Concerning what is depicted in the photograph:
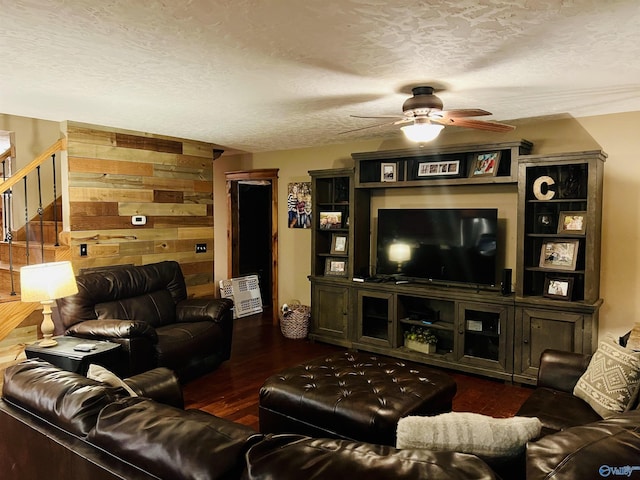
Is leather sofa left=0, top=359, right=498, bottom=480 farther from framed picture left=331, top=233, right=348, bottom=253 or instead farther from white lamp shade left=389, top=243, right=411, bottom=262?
framed picture left=331, top=233, right=348, bottom=253

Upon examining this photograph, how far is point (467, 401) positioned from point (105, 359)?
2.82 m

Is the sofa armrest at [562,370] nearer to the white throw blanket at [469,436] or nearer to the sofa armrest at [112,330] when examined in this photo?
the white throw blanket at [469,436]

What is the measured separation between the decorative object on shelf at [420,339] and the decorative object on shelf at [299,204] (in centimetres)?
199

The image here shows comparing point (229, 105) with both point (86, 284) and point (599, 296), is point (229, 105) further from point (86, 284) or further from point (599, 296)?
point (599, 296)

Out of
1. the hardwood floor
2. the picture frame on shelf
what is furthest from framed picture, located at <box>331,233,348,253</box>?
the hardwood floor

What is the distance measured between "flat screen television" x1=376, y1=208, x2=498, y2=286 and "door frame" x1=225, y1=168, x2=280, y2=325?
1.81 m

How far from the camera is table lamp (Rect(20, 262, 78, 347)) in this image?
3195 millimetres

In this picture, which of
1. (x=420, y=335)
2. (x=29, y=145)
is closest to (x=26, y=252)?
(x=29, y=145)

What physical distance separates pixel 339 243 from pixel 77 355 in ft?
10.3

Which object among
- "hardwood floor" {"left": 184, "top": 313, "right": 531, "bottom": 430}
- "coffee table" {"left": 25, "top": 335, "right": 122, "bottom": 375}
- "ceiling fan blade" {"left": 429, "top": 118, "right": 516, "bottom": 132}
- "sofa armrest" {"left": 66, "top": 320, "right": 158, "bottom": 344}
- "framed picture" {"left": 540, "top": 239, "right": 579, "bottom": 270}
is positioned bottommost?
"hardwood floor" {"left": 184, "top": 313, "right": 531, "bottom": 430}

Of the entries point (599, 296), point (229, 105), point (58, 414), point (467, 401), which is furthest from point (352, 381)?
point (599, 296)

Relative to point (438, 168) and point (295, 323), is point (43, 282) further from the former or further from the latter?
point (438, 168)

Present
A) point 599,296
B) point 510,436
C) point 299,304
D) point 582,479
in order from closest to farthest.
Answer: point 582,479 → point 510,436 → point 599,296 → point 299,304

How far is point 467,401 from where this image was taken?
151 inches
